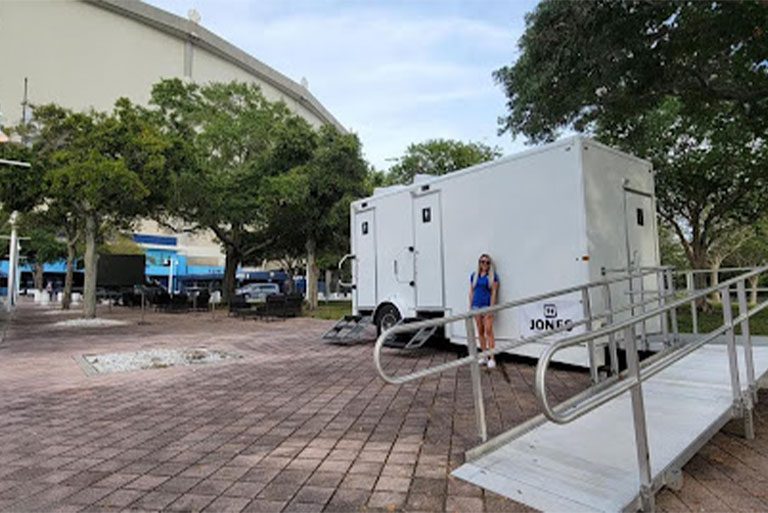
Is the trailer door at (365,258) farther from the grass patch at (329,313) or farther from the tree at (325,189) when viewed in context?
the tree at (325,189)

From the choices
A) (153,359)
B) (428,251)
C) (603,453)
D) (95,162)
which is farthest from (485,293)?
(95,162)

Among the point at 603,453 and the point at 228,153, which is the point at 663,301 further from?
the point at 228,153

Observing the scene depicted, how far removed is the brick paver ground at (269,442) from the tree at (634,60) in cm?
402

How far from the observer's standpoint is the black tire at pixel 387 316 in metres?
8.90

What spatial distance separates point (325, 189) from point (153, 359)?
13311 mm

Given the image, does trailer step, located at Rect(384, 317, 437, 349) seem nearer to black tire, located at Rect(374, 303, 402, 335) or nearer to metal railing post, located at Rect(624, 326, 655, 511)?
black tire, located at Rect(374, 303, 402, 335)

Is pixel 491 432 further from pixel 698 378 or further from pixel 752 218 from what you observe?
pixel 752 218

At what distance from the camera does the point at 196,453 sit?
12.5 ft

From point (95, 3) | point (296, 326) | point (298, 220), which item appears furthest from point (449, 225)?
point (95, 3)

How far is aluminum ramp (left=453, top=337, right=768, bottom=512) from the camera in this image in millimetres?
2832

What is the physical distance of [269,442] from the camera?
13.3ft

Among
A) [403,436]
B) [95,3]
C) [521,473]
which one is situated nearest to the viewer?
[521,473]

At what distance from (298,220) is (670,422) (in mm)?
19757

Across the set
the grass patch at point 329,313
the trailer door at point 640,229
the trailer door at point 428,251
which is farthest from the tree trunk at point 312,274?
the trailer door at point 640,229
